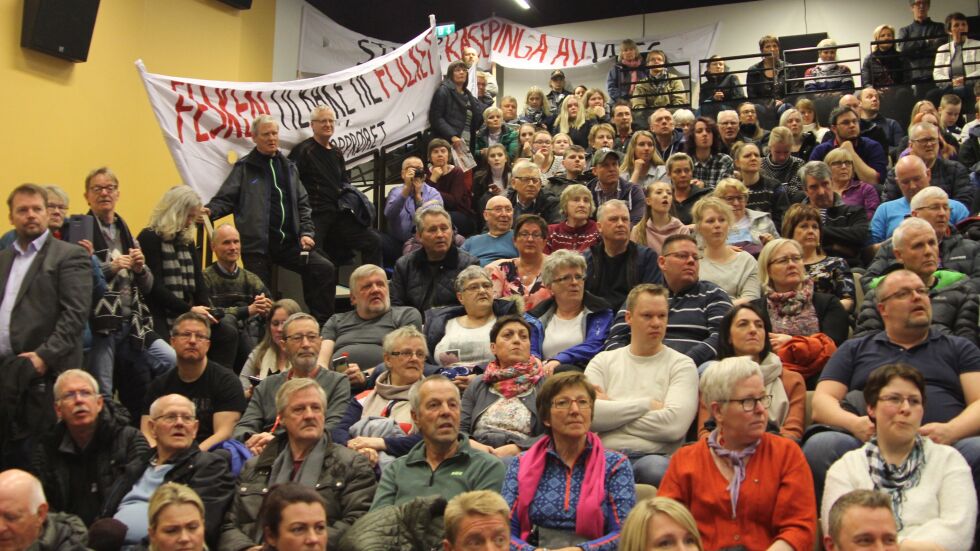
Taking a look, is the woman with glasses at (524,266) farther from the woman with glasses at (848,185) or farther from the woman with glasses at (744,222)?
the woman with glasses at (848,185)

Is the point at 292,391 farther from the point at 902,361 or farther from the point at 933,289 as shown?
the point at 933,289

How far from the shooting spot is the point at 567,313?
531cm

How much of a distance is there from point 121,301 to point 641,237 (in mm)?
2932

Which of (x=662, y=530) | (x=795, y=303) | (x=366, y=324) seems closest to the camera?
(x=662, y=530)

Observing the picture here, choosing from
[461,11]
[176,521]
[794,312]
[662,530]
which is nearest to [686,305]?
[794,312]

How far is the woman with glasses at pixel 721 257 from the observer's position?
5.41 meters

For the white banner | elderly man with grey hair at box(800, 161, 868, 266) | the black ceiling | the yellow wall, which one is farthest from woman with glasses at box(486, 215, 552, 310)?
the black ceiling

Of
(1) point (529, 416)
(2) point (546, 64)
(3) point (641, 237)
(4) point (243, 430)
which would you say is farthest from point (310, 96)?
(2) point (546, 64)

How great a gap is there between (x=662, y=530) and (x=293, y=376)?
263 cm

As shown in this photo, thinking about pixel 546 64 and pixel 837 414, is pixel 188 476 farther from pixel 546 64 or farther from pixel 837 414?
pixel 546 64

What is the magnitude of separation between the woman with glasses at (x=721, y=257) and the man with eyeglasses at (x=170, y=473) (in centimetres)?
264

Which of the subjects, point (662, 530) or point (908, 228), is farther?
point (908, 228)

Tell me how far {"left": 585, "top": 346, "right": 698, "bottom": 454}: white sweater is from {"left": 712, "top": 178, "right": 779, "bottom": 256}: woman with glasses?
2.02 metres

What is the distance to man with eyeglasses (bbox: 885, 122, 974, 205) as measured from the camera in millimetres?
6875
